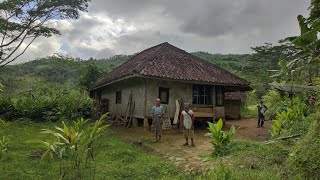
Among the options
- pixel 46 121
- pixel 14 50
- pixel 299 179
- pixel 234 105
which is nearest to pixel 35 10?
pixel 14 50

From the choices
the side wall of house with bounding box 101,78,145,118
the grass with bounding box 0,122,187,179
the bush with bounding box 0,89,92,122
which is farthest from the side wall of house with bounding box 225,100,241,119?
the grass with bounding box 0,122,187,179

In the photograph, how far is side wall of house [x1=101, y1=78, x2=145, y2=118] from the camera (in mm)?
14594

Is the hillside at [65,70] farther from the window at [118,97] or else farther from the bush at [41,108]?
the window at [118,97]

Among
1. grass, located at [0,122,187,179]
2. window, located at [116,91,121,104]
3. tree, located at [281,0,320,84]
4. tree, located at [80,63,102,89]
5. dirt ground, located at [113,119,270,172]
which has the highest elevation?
tree, located at [80,63,102,89]

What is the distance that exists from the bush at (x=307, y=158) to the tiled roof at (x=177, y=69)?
804 centimetres

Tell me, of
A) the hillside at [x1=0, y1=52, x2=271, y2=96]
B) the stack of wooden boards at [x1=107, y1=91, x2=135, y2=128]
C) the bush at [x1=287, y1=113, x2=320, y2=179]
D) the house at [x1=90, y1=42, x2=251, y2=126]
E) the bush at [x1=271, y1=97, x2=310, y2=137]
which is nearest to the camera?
the bush at [x1=287, y1=113, x2=320, y2=179]

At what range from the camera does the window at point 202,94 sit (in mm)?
15712

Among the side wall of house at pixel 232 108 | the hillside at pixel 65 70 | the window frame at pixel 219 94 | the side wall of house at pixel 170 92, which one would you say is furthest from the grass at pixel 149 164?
the side wall of house at pixel 232 108

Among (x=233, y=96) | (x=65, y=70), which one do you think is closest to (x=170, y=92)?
(x=233, y=96)

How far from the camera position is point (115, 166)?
7824mm

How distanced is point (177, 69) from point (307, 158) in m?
10.1

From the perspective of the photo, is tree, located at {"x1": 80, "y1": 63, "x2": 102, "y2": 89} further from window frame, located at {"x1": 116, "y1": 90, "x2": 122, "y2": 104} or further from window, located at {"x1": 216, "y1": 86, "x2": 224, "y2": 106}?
window, located at {"x1": 216, "y1": 86, "x2": 224, "y2": 106}

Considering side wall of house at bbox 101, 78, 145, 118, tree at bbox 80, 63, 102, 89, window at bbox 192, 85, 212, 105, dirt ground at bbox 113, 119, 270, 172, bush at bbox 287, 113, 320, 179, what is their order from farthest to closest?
tree at bbox 80, 63, 102, 89 → window at bbox 192, 85, 212, 105 → side wall of house at bbox 101, 78, 145, 118 → dirt ground at bbox 113, 119, 270, 172 → bush at bbox 287, 113, 320, 179

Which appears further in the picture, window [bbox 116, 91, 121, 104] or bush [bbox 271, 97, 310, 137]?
window [bbox 116, 91, 121, 104]
